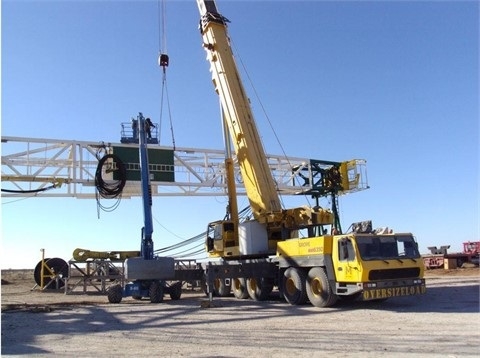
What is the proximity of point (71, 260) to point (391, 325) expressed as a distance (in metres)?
16.6

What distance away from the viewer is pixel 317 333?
10.8m

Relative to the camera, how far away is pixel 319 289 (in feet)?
51.6

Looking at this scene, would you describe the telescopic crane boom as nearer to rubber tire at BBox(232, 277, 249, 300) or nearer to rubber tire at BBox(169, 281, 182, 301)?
rubber tire at BBox(232, 277, 249, 300)

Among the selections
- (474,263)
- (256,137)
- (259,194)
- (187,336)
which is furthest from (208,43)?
(474,263)

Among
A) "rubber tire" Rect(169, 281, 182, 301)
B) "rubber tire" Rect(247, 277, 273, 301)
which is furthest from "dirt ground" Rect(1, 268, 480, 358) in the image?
"rubber tire" Rect(169, 281, 182, 301)

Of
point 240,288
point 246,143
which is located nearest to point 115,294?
point 240,288

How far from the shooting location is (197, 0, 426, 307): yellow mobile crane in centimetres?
1462

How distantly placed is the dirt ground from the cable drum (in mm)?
5841

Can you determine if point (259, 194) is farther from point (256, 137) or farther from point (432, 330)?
point (432, 330)

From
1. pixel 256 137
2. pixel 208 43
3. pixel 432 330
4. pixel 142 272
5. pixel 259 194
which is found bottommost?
pixel 432 330

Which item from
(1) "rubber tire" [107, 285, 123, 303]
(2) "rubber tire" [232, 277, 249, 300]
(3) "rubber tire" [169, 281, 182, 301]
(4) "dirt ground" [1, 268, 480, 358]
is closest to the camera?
(4) "dirt ground" [1, 268, 480, 358]

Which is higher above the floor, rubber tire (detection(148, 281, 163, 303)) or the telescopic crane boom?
the telescopic crane boom

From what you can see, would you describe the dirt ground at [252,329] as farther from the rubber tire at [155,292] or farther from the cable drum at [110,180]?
the cable drum at [110,180]

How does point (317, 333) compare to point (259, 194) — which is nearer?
point (317, 333)
